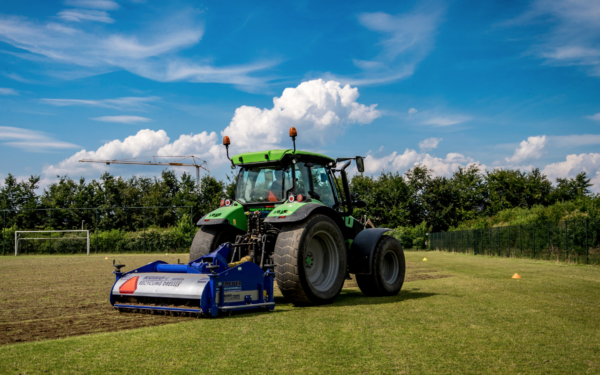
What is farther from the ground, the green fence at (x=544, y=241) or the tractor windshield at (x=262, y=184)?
the tractor windshield at (x=262, y=184)

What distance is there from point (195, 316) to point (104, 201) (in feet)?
177

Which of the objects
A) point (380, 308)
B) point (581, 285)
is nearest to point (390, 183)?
point (581, 285)

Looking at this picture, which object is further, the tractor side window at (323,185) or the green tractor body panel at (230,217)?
the tractor side window at (323,185)

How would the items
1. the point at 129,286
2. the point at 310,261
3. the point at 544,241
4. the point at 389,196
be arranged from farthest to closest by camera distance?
the point at 389,196, the point at 544,241, the point at 310,261, the point at 129,286

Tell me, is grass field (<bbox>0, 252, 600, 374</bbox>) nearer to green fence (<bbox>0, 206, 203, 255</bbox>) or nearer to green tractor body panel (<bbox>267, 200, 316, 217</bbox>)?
green tractor body panel (<bbox>267, 200, 316, 217</bbox>)

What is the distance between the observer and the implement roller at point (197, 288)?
216 inches

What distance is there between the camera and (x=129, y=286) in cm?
609

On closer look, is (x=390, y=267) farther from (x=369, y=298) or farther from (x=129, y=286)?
(x=129, y=286)

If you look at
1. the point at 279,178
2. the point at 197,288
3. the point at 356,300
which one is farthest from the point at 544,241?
the point at 197,288

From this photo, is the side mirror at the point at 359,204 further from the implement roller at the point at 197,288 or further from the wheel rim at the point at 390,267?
the implement roller at the point at 197,288

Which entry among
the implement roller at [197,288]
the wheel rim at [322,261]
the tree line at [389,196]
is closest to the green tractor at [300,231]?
the wheel rim at [322,261]

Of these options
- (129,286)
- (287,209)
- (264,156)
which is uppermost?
(264,156)

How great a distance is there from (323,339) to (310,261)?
246 centimetres

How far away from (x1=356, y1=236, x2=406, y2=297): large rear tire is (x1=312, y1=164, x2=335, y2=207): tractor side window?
114 cm
